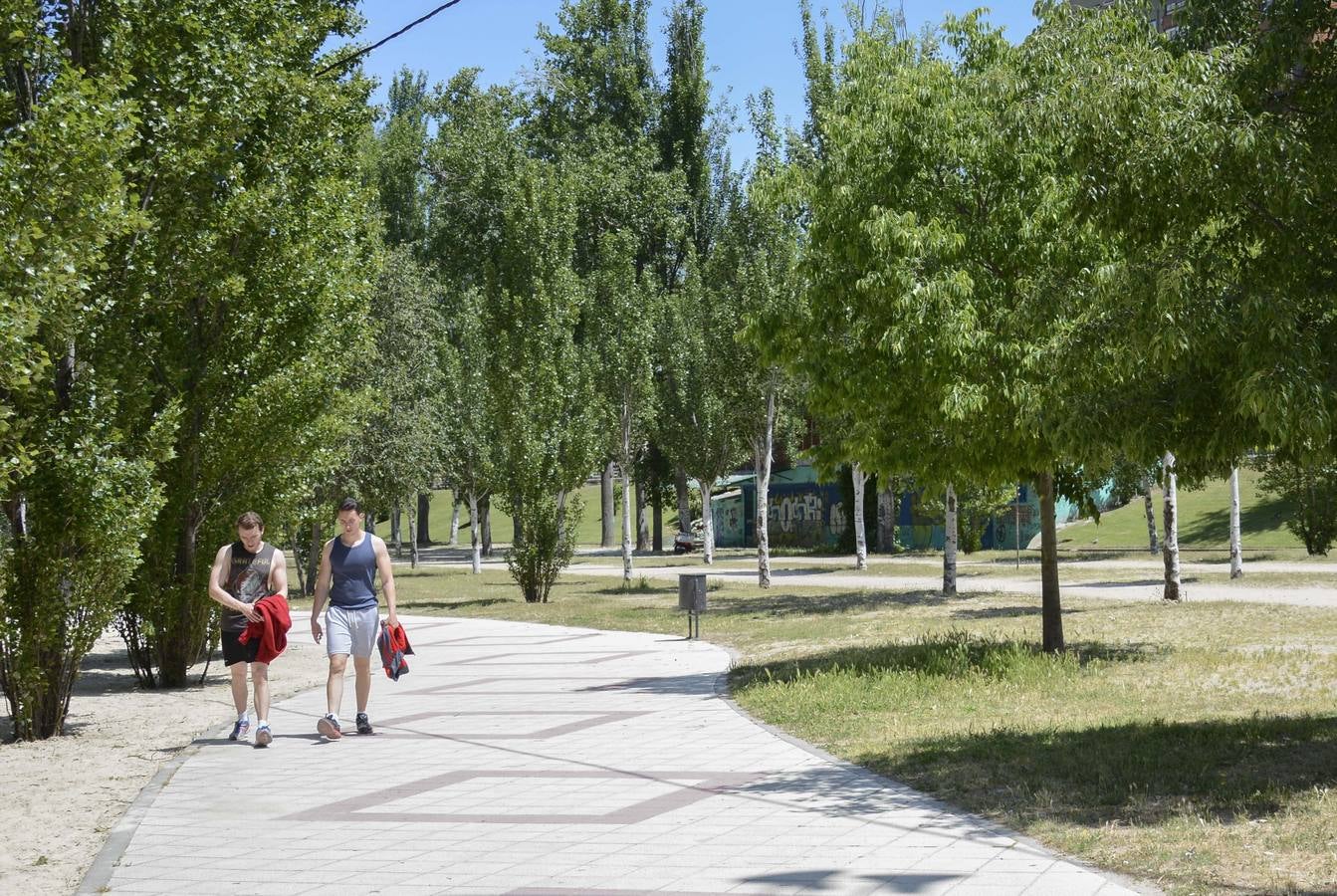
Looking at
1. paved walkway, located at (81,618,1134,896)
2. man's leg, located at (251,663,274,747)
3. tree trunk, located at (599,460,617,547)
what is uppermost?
tree trunk, located at (599,460,617,547)

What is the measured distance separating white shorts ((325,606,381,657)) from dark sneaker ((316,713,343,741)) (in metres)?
0.53

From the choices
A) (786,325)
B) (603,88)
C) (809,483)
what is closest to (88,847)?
(786,325)

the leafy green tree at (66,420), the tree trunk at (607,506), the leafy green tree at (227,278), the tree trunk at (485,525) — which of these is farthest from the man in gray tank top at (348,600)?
the tree trunk at (485,525)

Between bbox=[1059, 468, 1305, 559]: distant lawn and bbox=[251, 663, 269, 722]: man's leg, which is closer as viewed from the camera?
bbox=[251, 663, 269, 722]: man's leg

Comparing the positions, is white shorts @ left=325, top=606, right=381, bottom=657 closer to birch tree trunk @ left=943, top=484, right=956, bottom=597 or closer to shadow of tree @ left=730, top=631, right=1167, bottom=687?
shadow of tree @ left=730, top=631, right=1167, bottom=687

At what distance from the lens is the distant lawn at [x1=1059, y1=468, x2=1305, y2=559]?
4834 centimetres

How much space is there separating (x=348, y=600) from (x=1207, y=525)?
155 ft

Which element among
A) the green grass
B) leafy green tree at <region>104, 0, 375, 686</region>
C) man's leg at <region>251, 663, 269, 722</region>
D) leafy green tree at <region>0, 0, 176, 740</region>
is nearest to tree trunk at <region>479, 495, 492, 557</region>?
the green grass

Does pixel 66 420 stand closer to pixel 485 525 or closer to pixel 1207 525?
pixel 1207 525

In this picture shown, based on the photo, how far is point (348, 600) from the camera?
10984mm

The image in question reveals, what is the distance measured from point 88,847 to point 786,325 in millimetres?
11704

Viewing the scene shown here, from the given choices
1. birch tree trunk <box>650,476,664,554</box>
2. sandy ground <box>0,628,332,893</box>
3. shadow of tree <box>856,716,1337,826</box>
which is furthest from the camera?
birch tree trunk <box>650,476,664,554</box>

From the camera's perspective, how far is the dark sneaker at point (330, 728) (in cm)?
1080

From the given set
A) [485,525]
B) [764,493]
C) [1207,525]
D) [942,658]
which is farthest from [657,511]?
[942,658]
